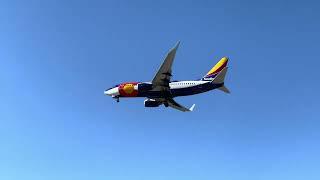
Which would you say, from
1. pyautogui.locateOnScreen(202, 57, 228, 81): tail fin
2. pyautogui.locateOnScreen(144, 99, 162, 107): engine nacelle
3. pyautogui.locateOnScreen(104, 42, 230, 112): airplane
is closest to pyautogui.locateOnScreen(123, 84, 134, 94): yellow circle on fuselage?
pyautogui.locateOnScreen(104, 42, 230, 112): airplane

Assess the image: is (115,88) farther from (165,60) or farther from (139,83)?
(165,60)

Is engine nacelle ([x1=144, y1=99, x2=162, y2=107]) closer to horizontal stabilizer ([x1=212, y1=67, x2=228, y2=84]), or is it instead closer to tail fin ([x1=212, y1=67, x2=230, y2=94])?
tail fin ([x1=212, y1=67, x2=230, y2=94])

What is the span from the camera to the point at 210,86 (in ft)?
398

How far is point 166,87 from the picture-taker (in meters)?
119

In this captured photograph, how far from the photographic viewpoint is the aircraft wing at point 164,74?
354 feet

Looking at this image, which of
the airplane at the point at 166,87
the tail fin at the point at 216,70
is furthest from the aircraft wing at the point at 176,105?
the tail fin at the point at 216,70

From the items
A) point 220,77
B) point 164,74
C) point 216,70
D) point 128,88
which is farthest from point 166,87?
point 216,70

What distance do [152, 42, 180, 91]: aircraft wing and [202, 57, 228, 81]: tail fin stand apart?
474 inches

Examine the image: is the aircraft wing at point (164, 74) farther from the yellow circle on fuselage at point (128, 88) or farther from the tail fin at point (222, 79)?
the tail fin at point (222, 79)

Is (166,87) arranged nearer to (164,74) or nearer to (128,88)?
(164,74)

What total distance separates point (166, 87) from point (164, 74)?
18.2 feet

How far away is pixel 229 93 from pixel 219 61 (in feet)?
45.0

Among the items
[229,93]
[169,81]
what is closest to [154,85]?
[169,81]

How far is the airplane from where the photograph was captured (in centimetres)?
11675
